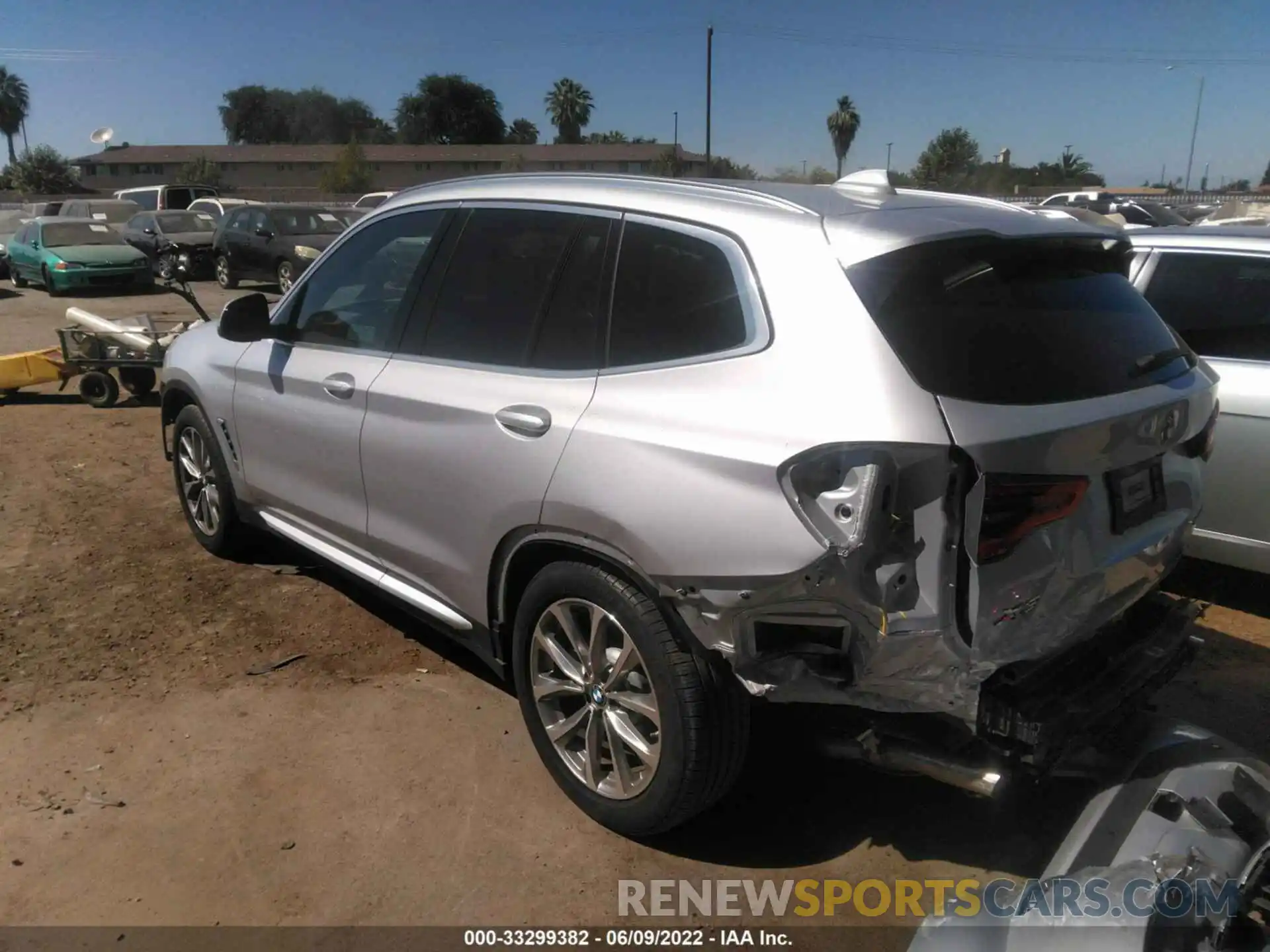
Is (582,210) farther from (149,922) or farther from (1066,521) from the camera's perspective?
(149,922)

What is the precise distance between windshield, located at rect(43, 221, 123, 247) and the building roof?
125 feet

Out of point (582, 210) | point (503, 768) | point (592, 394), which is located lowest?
point (503, 768)

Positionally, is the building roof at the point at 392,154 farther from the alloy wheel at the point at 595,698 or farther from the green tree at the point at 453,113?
the alloy wheel at the point at 595,698

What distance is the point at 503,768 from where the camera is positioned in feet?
10.9

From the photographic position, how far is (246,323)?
4168mm

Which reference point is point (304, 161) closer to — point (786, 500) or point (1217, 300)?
point (1217, 300)

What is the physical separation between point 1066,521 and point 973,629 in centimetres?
39

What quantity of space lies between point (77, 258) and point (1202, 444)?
66.2 ft

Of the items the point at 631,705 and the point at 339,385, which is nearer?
the point at 631,705

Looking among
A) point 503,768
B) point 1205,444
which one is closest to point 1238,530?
point 1205,444

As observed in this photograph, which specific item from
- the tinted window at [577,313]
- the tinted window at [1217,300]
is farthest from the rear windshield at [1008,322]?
the tinted window at [1217,300]

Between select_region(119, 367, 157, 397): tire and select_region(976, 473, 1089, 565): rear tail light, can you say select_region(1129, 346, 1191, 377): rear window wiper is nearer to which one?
select_region(976, 473, 1089, 565): rear tail light

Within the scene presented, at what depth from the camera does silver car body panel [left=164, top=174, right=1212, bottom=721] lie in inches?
86.5

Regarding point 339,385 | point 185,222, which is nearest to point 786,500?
point 339,385
